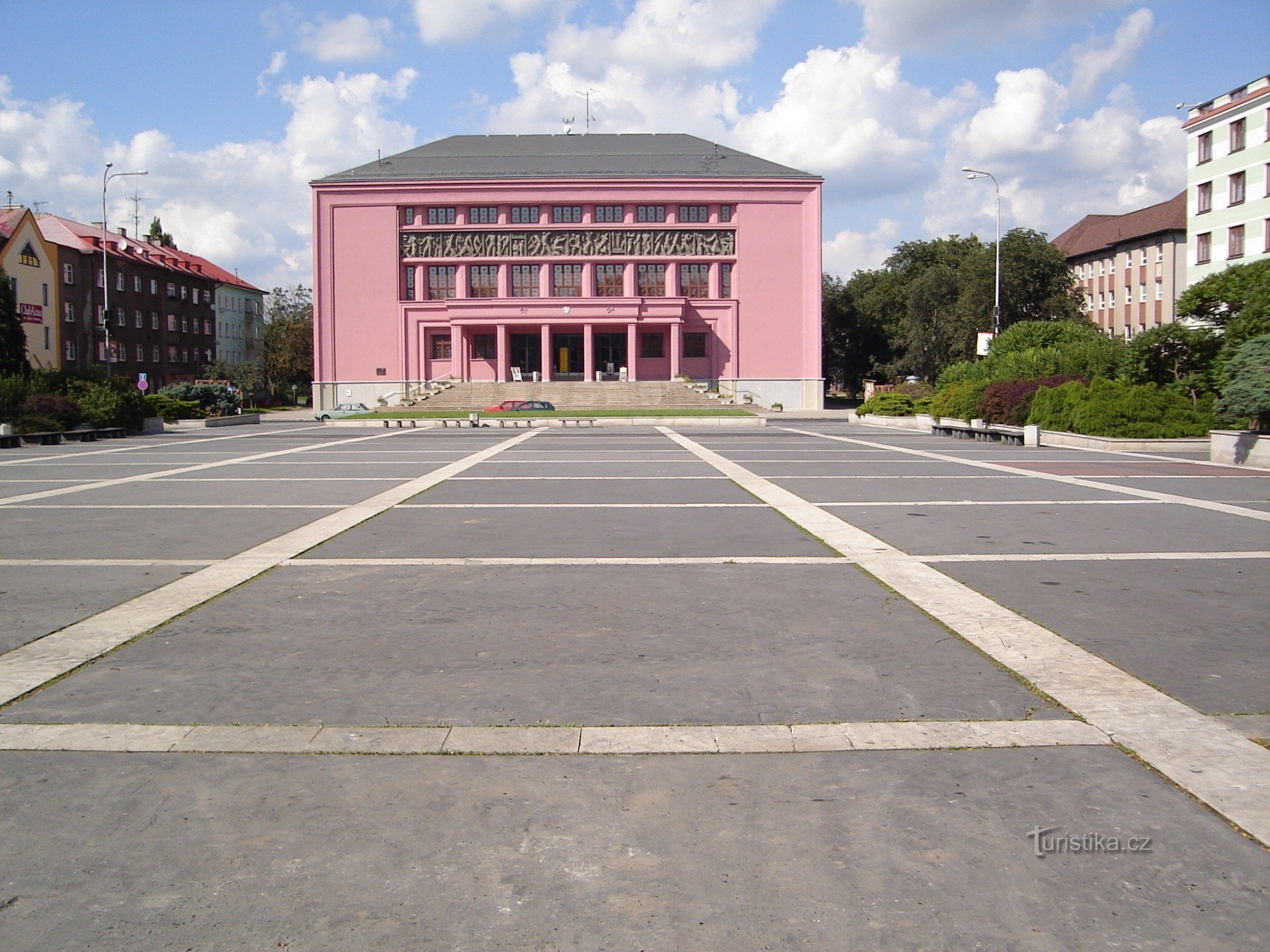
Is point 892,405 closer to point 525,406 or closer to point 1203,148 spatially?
point 525,406

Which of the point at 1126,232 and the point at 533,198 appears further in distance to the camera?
the point at 1126,232

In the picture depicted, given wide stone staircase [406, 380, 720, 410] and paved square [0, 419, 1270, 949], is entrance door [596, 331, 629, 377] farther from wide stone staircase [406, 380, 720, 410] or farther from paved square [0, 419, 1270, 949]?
paved square [0, 419, 1270, 949]

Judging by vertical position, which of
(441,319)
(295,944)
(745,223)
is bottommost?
(295,944)

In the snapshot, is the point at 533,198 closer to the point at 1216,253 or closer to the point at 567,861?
the point at 1216,253

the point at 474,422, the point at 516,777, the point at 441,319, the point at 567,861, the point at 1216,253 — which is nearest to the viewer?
the point at 567,861

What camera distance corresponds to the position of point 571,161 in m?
76.4

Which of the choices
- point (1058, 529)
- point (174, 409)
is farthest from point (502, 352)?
point (1058, 529)

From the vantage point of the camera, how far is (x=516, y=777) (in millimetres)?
4523

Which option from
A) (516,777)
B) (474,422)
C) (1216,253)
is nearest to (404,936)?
(516,777)

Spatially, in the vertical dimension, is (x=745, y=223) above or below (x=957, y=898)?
above

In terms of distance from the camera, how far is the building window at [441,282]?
242 feet

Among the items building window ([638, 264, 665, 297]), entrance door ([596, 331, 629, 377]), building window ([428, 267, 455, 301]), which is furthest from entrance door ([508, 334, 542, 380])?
building window ([638, 264, 665, 297])

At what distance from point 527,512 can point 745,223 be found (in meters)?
63.5

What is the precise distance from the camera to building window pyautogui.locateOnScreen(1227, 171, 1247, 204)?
56.3 m
